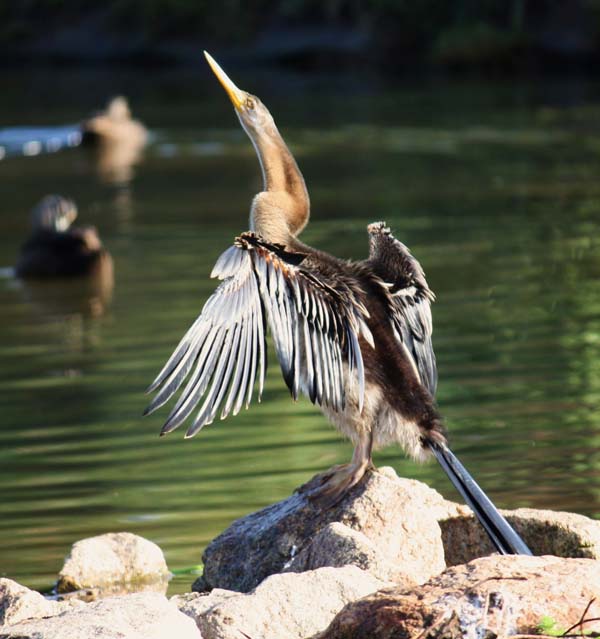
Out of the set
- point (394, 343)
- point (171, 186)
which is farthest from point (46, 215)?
point (394, 343)

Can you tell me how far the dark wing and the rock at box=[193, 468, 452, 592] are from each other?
0.46 meters

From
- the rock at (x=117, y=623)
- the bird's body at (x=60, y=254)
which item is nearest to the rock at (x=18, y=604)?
the rock at (x=117, y=623)

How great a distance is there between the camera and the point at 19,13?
44.8m

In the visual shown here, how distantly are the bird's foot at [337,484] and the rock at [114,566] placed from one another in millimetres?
795

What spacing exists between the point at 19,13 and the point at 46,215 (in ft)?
105

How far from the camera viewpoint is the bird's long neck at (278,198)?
5848 millimetres

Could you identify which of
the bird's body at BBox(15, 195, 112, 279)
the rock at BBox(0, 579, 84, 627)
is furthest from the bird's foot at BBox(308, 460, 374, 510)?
the bird's body at BBox(15, 195, 112, 279)

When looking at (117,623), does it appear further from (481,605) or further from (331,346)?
(331,346)

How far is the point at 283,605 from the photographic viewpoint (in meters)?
4.51

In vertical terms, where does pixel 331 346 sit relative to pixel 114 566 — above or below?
above

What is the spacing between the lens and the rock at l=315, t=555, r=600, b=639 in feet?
13.0

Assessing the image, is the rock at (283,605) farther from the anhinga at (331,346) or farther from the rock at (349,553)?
the anhinga at (331,346)

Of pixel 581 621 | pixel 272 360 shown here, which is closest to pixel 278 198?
pixel 581 621

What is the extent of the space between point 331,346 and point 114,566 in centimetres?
141
